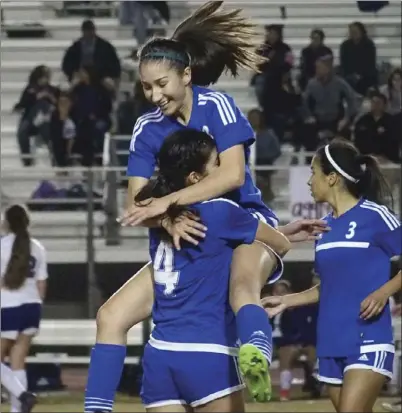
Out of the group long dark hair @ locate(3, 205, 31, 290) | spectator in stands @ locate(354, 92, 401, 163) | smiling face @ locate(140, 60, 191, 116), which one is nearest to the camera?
smiling face @ locate(140, 60, 191, 116)

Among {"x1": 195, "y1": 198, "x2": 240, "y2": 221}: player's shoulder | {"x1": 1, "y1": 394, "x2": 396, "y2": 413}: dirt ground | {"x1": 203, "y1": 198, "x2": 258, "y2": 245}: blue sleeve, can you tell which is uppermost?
{"x1": 195, "y1": 198, "x2": 240, "y2": 221}: player's shoulder

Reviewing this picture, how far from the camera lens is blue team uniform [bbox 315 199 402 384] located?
20.5ft

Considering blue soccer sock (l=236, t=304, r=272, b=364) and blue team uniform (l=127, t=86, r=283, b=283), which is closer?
blue soccer sock (l=236, t=304, r=272, b=364)

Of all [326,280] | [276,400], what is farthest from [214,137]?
[276,400]

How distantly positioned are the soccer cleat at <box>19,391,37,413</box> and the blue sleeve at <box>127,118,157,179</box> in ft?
16.9

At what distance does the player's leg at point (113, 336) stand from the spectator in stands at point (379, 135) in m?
8.18

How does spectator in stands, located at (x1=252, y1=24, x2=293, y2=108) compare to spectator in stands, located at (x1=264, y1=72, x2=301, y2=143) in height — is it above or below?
above

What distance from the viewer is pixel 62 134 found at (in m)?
13.7

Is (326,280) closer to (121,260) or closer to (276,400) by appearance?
(276,400)

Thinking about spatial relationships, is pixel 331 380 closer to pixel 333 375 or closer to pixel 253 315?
pixel 333 375

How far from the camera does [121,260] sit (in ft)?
41.6

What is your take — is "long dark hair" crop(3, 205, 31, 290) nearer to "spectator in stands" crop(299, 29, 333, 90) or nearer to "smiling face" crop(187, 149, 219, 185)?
"spectator in stands" crop(299, 29, 333, 90)

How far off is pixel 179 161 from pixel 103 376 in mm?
869

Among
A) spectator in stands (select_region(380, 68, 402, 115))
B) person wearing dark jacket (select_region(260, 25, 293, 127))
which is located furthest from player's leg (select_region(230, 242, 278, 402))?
person wearing dark jacket (select_region(260, 25, 293, 127))
